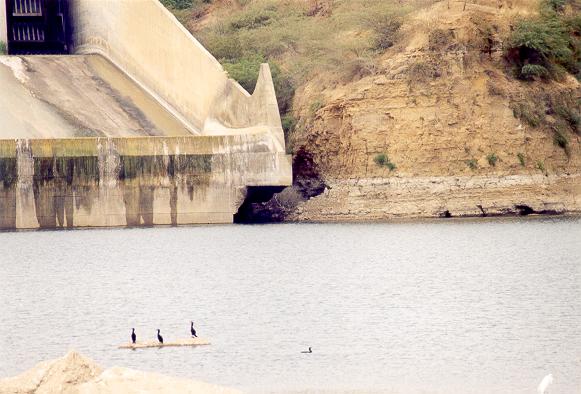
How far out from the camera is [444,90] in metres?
61.6

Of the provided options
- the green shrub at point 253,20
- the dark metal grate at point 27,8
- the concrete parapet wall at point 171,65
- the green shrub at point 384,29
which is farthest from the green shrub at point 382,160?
the dark metal grate at point 27,8

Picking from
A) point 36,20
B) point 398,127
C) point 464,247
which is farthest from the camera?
point 36,20

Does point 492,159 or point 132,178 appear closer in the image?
point 132,178

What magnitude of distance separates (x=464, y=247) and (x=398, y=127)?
1397 cm

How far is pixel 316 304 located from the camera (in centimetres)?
3528

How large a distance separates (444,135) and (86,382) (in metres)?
40.9

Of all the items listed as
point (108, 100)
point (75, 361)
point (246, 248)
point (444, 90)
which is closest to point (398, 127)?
point (444, 90)

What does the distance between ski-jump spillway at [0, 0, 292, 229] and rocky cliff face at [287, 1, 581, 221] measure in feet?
12.8

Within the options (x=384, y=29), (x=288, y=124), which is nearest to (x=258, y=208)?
(x=288, y=124)

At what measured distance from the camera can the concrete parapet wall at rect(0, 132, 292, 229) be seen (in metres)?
57.2

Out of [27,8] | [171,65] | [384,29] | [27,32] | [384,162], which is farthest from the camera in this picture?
[27,32]

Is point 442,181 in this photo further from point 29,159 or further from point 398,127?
point 29,159

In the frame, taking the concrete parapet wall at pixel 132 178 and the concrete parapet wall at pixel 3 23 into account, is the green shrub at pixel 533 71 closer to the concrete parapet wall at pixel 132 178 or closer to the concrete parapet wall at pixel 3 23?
the concrete parapet wall at pixel 132 178

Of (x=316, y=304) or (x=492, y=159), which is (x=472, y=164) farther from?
(x=316, y=304)
